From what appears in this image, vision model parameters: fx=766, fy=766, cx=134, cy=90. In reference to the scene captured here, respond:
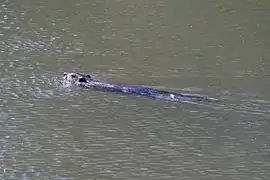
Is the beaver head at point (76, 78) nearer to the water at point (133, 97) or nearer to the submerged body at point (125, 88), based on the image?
the submerged body at point (125, 88)

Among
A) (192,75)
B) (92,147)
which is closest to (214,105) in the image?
(192,75)

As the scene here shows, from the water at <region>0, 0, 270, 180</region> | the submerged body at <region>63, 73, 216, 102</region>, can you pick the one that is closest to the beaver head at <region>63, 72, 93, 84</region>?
the submerged body at <region>63, 73, 216, 102</region>

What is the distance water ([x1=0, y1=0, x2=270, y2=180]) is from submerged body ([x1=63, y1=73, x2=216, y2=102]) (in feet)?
0.52

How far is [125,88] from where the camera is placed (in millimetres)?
10750

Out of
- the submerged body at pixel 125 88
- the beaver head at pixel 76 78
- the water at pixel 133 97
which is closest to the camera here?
the water at pixel 133 97

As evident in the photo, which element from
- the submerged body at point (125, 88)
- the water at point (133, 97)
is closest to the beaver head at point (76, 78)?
the submerged body at point (125, 88)

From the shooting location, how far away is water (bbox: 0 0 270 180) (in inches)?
342

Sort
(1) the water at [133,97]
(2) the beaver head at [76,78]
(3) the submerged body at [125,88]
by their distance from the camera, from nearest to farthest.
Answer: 1. (1) the water at [133,97]
2. (3) the submerged body at [125,88]
3. (2) the beaver head at [76,78]

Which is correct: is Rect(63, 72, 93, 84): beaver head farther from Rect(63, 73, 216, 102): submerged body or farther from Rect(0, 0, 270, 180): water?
Rect(0, 0, 270, 180): water

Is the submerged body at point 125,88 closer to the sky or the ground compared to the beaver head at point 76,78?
closer to the ground

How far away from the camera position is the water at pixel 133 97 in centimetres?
869

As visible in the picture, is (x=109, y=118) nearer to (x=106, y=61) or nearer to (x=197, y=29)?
(x=106, y=61)

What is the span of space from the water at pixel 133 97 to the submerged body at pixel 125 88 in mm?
159

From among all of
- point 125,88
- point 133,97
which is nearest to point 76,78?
point 125,88
